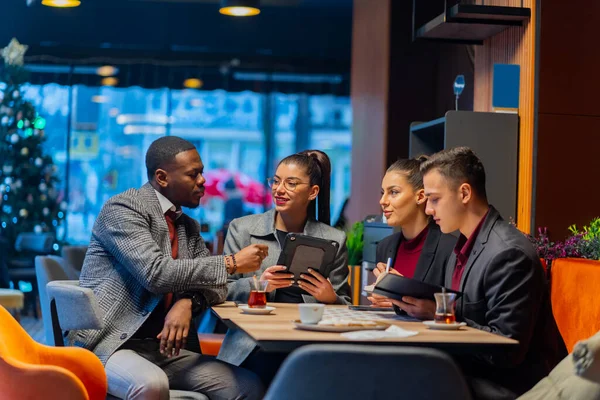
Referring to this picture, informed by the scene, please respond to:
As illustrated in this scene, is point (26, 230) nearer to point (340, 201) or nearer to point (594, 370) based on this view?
point (340, 201)

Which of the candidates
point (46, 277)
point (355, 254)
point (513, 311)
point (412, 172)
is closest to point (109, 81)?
point (355, 254)

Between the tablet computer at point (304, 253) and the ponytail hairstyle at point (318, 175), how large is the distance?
0.59 m

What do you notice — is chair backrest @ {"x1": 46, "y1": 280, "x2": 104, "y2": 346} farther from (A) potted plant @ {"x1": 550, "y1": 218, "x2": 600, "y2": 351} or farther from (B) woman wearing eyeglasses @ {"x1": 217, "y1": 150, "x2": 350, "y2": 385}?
(A) potted plant @ {"x1": 550, "y1": 218, "x2": 600, "y2": 351}

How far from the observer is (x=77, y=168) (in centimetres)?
1355

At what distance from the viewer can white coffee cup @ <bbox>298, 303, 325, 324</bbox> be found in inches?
105

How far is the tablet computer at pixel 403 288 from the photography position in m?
2.86

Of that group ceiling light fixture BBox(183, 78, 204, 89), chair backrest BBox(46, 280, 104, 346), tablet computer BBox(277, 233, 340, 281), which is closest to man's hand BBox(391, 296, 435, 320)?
tablet computer BBox(277, 233, 340, 281)

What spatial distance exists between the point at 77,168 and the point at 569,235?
33.4 feet

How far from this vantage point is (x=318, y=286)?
362cm

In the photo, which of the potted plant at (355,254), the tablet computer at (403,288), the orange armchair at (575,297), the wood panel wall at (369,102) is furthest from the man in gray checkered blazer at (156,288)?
the wood panel wall at (369,102)

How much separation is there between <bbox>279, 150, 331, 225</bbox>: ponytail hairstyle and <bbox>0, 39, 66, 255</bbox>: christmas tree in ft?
28.1

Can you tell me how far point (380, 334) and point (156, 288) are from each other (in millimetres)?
1062

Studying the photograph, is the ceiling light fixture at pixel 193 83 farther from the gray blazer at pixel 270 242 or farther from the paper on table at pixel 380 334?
the paper on table at pixel 380 334

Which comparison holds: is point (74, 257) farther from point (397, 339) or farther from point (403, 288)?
point (397, 339)
